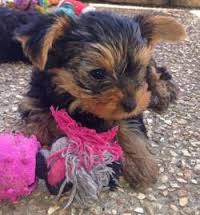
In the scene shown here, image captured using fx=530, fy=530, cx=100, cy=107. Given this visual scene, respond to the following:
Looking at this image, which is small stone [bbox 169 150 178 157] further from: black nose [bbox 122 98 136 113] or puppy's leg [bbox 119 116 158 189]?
black nose [bbox 122 98 136 113]

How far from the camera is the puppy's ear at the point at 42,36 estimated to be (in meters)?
2.65

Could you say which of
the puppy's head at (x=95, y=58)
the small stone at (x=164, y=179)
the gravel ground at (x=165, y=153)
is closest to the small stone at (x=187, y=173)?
the gravel ground at (x=165, y=153)

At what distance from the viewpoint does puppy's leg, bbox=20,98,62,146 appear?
2961 mm

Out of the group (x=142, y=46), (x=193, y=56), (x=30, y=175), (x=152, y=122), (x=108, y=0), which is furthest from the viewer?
(x=108, y=0)

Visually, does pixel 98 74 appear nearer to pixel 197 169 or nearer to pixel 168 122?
pixel 197 169

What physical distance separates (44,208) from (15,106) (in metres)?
1.13

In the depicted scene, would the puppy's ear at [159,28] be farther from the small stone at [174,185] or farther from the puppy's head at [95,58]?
the small stone at [174,185]

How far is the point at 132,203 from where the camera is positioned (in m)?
2.72

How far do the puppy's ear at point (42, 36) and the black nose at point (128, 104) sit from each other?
0.46 meters

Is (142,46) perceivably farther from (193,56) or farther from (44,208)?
(193,56)

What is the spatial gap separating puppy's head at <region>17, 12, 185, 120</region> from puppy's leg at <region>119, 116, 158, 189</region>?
1.01 ft

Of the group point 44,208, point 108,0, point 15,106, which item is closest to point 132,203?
point 44,208

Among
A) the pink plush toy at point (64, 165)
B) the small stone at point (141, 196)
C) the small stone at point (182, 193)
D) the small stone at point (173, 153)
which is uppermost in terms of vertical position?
the pink plush toy at point (64, 165)

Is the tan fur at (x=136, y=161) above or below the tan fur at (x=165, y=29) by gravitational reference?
below
